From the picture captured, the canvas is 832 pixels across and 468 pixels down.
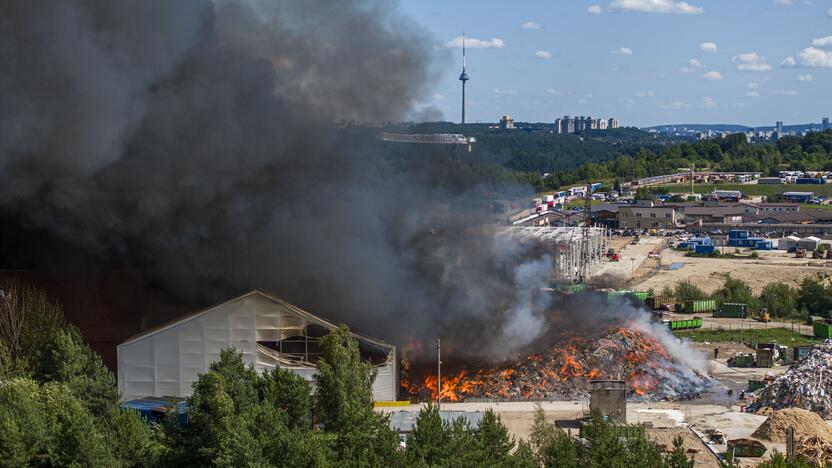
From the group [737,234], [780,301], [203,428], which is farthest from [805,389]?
[737,234]

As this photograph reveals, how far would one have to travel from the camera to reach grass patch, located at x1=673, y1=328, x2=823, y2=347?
171ft

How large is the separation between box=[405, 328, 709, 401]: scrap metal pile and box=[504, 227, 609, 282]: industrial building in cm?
1455

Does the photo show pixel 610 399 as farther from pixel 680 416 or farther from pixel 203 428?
pixel 203 428

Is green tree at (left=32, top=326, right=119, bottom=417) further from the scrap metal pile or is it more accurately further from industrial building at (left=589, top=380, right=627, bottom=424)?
industrial building at (left=589, top=380, right=627, bottom=424)

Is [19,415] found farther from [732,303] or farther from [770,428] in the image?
[732,303]

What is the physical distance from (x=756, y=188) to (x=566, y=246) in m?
78.7

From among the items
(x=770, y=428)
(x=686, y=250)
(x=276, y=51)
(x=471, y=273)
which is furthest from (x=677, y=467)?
(x=686, y=250)

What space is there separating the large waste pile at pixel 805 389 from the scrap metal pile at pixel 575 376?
3082 mm

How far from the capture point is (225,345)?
36.2 metres

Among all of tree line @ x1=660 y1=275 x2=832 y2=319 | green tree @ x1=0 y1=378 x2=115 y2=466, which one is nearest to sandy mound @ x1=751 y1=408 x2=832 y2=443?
green tree @ x1=0 y1=378 x2=115 y2=466

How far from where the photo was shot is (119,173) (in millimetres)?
39344

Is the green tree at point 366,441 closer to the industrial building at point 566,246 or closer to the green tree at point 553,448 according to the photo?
the green tree at point 553,448

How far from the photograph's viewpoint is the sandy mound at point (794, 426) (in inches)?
1222

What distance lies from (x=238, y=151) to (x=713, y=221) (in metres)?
79.1
